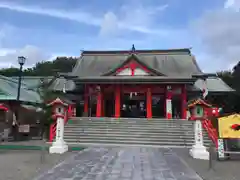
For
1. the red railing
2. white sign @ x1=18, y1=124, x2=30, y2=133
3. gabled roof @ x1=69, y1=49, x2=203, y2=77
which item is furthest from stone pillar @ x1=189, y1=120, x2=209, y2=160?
gabled roof @ x1=69, y1=49, x2=203, y2=77

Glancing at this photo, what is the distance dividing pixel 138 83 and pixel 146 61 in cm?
582

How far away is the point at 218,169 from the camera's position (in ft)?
27.3

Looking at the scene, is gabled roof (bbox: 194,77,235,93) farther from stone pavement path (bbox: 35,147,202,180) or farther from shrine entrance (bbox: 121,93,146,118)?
stone pavement path (bbox: 35,147,202,180)

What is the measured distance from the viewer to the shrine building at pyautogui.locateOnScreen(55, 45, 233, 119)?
20438 millimetres

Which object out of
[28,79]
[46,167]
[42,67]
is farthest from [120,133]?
[42,67]

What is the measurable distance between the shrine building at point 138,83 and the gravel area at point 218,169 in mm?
8582

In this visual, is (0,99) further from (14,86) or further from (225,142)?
(225,142)

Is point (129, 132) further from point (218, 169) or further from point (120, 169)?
point (120, 169)

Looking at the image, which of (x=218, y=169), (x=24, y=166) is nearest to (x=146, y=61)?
(x=218, y=169)

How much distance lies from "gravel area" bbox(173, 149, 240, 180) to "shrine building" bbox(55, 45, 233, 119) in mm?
8582

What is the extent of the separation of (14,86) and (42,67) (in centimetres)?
4417

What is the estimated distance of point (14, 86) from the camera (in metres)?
21.2

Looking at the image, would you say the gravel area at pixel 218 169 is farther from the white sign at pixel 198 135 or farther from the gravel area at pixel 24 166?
the gravel area at pixel 24 166

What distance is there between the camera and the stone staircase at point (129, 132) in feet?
48.1
